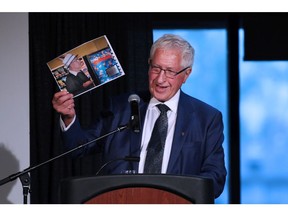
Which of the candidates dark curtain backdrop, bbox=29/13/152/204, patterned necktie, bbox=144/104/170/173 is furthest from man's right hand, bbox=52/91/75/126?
dark curtain backdrop, bbox=29/13/152/204

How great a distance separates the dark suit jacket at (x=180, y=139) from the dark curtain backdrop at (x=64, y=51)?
32.6 inches

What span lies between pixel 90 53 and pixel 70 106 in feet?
1.75

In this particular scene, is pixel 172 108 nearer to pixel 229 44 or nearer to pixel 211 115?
pixel 211 115

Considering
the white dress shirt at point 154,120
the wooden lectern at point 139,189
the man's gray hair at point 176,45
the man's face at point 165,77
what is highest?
the man's gray hair at point 176,45

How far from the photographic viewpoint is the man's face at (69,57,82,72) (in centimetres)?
341

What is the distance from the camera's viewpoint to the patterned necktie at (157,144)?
10.2 ft

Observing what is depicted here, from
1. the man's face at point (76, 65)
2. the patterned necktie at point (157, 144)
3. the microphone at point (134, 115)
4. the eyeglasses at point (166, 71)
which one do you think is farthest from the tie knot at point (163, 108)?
the microphone at point (134, 115)

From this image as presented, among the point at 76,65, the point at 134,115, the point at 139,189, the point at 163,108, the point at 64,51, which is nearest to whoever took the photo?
the point at 139,189

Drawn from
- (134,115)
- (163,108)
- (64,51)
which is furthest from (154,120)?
(64,51)

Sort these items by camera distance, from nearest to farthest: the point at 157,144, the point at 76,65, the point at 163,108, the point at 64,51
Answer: the point at 157,144 < the point at 163,108 < the point at 76,65 < the point at 64,51

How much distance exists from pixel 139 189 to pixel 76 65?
192cm

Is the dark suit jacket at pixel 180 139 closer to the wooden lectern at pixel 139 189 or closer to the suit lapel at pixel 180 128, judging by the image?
the suit lapel at pixel 180 128

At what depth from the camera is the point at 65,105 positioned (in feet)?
9.50

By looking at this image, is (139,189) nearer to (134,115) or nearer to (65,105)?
(134,115)
